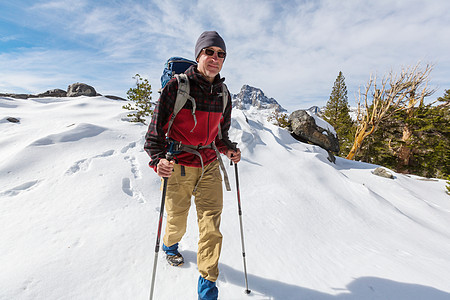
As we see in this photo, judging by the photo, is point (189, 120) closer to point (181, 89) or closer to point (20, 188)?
point (181, 89)

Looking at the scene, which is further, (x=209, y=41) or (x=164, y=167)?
(x=209, y=41)

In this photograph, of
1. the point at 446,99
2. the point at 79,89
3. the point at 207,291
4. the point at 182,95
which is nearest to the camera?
the point at 207,291

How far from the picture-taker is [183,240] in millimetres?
2760

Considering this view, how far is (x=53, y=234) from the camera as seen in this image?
242cm

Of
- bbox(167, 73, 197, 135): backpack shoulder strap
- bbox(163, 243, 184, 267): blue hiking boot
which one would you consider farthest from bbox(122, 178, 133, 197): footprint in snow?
bbox(167, 73, 197, 135): backpack shoulder strap

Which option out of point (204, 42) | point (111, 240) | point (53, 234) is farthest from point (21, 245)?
point (204, 42)

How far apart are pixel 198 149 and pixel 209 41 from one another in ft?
3.63

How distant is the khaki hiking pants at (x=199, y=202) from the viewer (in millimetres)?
1947

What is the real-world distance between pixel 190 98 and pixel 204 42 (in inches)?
23.9

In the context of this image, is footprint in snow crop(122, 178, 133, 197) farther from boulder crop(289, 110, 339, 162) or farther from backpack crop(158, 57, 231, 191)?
boulder crop(289, 110, 339, 162)

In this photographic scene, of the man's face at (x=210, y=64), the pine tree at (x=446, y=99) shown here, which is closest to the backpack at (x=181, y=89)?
the man's face at (x=210, y=64)

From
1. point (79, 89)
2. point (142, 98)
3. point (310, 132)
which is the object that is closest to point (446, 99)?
point (310, 132)

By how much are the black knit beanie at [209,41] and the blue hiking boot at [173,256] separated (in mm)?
2233

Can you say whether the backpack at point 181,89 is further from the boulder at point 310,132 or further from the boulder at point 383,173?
the boulder at point 310,132
